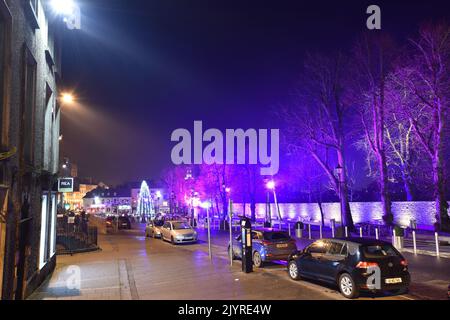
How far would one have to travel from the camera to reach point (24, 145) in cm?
894

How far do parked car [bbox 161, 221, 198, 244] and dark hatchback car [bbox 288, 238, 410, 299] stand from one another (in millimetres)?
14975

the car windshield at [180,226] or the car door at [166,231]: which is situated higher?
the car windshield at [180,226]

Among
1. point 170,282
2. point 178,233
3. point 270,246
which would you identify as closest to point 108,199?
point 178,233

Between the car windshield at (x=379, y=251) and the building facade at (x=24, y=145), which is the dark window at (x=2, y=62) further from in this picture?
the car windshield at (x=379, y=251)

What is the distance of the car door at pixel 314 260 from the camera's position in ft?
36.7

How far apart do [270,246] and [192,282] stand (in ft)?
13.6

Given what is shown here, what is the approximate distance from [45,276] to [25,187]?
4952mm

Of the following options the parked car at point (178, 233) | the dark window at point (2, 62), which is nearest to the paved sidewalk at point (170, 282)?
the dark window at point (2, 62)

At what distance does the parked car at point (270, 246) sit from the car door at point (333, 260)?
12.7ft

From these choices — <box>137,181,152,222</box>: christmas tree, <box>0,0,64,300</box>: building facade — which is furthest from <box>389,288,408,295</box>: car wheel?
<box>137,181,152,222</box>: christmas tree

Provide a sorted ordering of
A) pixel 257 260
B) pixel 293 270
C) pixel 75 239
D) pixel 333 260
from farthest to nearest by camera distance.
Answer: pixel 75 239 < pixel 257 260 < pixel 293 270 < pixel 333 260

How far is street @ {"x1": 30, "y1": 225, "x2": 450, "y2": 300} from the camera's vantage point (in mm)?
10094

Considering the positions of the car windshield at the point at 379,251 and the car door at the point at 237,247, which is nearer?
the car windshield at the point at 379,251

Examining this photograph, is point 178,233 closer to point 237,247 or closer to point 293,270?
point 237,247
